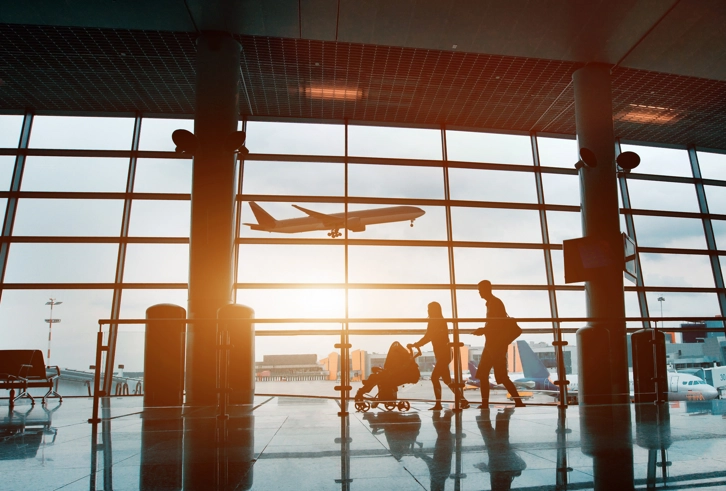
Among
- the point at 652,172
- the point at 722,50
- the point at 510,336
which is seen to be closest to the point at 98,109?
the point at 510,336

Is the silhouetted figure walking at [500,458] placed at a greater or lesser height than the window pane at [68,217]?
lesser

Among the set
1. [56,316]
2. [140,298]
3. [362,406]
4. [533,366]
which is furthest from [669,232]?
[56,316]

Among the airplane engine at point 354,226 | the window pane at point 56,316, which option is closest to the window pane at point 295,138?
the airplane engine at point 354,226

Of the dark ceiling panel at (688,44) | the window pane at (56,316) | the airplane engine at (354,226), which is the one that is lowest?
the window pane at (56,316)

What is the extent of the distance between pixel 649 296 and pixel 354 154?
26.9 feet

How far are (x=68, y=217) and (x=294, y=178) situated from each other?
5.20 meters

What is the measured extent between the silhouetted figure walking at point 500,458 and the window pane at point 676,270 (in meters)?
10.3

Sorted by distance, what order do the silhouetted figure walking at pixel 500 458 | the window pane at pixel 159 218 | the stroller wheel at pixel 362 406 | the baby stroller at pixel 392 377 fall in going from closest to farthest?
the silhouetted figure walking at pixel 500 458, the stroller wheel at pixel 362 406, the baby stroller at pixel 392 377, the window pane at pixel 159 218

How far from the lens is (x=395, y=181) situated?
41.6 ft

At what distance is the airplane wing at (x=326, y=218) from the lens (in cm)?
1239

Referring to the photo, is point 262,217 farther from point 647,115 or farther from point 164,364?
point 647,115

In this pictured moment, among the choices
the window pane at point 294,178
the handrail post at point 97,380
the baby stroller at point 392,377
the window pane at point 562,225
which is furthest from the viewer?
the window pane at point 562,225

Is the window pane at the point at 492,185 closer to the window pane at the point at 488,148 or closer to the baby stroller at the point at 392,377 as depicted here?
the window pane at the point at 488,148

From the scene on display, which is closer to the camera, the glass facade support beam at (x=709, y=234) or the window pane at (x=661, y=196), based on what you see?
the glass facade support beam at (x=709, y=234)
